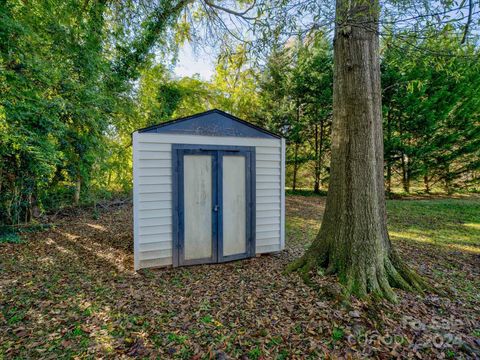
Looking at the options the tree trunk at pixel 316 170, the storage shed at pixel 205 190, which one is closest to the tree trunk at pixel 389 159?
the tree trunk at pixel 316 170

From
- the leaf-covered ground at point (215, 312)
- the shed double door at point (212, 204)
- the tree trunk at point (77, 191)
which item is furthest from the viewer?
the tree trunk at point (77, 191)

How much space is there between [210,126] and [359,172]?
96.4 inches

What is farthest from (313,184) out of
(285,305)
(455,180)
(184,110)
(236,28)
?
(285,305)

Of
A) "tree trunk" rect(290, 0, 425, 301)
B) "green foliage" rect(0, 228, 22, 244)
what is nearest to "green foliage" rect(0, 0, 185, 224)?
"green foliage" rect(0, 228, 22, 244)

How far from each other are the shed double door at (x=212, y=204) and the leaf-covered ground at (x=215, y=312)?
0.27 metres

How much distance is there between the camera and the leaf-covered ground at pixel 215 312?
7.73 feet

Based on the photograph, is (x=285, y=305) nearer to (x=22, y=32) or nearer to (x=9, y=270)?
(x=9, y=270)

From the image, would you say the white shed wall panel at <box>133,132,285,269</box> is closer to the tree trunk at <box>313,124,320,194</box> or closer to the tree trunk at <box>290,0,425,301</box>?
the tree trunk at <box>290,0,425,301</box>

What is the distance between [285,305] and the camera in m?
3.02

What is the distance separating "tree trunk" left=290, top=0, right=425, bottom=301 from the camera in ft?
10.9

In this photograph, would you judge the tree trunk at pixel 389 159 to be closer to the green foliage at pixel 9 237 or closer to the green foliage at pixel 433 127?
the green foliage at pixel 433 127

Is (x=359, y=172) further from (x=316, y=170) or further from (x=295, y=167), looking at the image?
(x=295, y=167)

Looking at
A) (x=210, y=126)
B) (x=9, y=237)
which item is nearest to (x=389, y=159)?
(x=210, y=126)

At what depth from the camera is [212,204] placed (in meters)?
4.57
